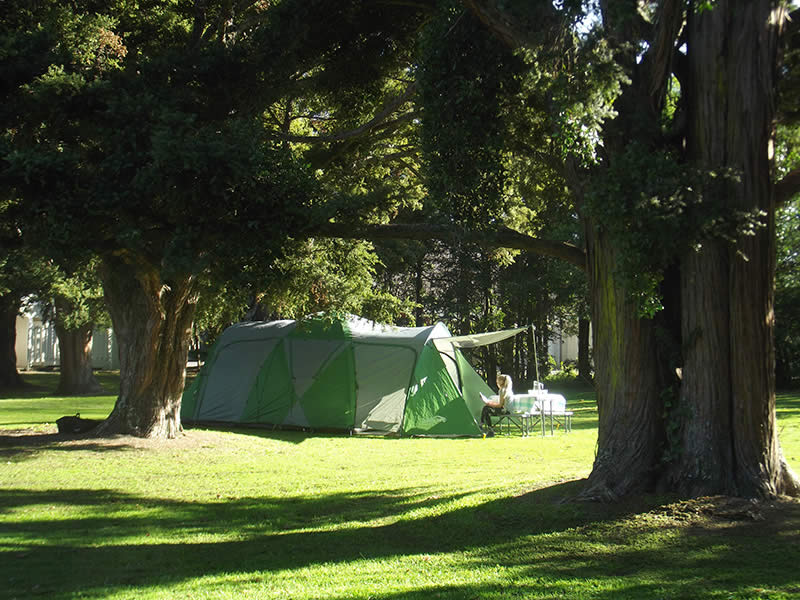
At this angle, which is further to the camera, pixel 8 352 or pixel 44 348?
pixel 44 348

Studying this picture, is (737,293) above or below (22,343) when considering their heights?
below

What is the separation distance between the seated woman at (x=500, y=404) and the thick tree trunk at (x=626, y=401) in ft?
26.9

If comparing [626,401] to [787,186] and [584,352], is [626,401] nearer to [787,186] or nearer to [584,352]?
[787,186]

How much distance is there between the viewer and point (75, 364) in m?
27.6

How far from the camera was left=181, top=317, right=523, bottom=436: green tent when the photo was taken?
15500mm

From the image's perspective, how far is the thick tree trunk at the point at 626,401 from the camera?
689cm

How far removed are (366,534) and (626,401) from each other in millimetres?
2538

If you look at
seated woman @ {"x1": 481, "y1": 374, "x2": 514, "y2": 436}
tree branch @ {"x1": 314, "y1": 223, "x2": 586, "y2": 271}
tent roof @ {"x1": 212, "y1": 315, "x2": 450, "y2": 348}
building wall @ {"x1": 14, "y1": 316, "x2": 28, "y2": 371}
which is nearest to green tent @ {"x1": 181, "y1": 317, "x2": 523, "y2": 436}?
tent roof @ {"x1": 212, "y1": 315, "x2": 450, "y2": 348}

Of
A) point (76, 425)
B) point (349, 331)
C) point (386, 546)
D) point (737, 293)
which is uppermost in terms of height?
point (349, 331)

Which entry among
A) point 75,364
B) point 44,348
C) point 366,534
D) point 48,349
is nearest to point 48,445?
point 366,534

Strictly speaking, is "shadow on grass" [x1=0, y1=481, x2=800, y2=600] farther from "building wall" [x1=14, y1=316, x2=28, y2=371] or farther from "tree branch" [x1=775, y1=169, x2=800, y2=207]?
"building wall" [x1=14, y1=316, x2=28, y2=371]

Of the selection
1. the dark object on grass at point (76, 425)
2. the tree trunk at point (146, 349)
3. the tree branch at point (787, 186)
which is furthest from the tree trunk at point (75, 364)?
the tree branch at point (787, 186)

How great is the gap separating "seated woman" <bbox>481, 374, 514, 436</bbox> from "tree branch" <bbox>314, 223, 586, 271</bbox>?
747 cm

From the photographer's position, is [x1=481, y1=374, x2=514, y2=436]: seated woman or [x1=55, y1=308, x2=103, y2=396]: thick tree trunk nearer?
[x1=481, y1=374, x2=514, y2=436]: seated woman
